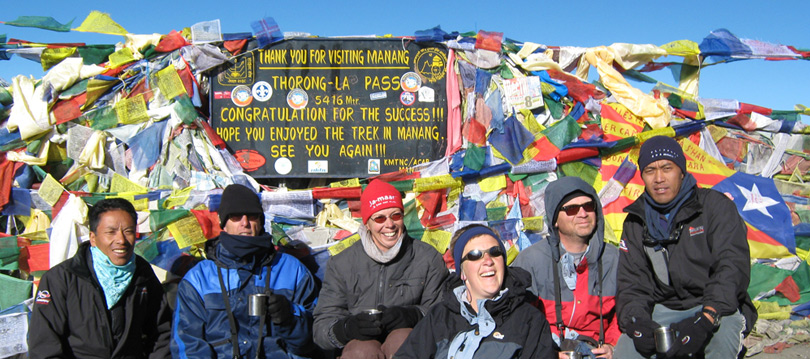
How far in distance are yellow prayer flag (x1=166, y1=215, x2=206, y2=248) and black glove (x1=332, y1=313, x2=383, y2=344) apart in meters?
1.98

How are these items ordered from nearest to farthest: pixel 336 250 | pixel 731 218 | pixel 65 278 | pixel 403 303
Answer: pixel 731 218 → pixel 65 278 → pixel 403 303 → pixel 336 250

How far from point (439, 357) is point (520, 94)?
3.13 meters

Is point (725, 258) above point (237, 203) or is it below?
below

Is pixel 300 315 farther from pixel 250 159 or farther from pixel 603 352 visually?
pixel 250 159

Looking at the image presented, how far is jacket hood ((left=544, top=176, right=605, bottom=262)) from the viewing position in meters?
3.70

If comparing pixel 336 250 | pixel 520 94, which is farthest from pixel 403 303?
pixel 520 94

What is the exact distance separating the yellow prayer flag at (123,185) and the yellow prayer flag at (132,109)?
1.60ft

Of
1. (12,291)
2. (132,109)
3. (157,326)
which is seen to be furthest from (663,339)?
(12,291)

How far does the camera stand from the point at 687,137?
19.0 feet

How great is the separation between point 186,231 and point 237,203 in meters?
1.54

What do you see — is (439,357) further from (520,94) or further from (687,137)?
(687,137)

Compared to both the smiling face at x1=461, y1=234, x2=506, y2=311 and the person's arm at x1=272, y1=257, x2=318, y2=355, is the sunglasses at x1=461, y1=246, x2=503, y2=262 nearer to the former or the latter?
the smiling face at x1=461, y1=234, x2=506, y2=311

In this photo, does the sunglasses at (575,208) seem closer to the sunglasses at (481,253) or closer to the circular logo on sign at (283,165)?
the sunglasses at (481,253)

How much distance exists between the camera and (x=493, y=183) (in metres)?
5.64
